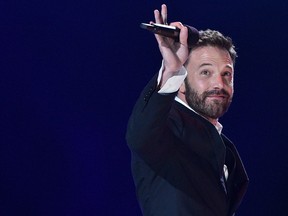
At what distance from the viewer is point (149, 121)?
115cm

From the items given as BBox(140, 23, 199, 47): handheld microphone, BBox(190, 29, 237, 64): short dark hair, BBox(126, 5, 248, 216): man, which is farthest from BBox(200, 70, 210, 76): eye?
BBox(140, 23, 199, 47): handheld microphone

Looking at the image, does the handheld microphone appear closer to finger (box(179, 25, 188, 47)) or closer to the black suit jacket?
finger (box(179, 25, 188, 47))

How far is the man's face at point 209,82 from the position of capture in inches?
60.6

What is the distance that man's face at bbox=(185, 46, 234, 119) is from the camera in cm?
154

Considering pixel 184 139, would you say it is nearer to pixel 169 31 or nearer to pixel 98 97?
pixel 169 31

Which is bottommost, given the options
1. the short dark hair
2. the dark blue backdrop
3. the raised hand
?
the dark blue backdrop

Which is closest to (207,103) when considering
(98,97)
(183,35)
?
(183,35)

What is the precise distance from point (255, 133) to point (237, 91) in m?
0.19

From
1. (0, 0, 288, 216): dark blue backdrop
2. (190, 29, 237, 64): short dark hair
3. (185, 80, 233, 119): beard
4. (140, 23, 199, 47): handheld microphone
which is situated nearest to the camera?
(140, 23, 199, 47): handheld microphone

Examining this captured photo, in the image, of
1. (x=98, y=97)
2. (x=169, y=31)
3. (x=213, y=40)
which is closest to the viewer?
(x=169, y=31)

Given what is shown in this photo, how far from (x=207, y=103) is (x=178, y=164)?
11.4 inches

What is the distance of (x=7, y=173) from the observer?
5.99 ft

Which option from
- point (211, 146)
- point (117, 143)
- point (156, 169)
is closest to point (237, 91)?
point (117, 143)

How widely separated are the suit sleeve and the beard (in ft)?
1.16
